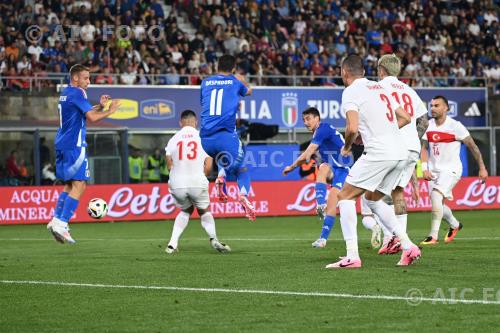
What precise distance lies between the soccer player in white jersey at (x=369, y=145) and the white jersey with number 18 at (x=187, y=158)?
14.0 feet

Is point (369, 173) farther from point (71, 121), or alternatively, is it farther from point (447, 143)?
point (447, 143)

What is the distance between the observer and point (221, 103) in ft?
49.5

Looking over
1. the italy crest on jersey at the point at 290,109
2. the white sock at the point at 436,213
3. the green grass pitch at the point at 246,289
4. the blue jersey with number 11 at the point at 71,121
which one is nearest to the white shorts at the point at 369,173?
the green grass pitch at the point at 246,289

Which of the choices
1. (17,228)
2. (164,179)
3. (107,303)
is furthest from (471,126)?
(107,303)

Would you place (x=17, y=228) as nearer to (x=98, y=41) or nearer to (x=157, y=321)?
(x=98, y=41)

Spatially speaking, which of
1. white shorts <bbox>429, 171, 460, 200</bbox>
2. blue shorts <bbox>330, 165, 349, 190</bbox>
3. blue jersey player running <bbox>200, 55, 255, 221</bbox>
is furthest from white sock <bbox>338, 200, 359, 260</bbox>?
white shorts <bbox>429, 171, 460, 200</bbox>

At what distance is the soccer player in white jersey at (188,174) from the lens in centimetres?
1579

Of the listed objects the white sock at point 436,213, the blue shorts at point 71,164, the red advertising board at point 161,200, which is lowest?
the red advertising board at point 161,200

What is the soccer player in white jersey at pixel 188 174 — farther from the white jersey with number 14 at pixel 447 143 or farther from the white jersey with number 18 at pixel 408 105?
the white jersey with number 14 at pixel 447 143

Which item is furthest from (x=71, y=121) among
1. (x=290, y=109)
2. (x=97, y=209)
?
(x=290, y=109)

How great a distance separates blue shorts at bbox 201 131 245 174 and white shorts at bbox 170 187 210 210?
0.80 metres

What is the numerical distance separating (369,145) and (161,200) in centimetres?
1793

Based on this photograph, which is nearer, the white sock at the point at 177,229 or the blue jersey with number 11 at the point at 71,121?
the blue jersey with number 11 at the point at 71,121

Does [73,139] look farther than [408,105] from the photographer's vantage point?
Yes
